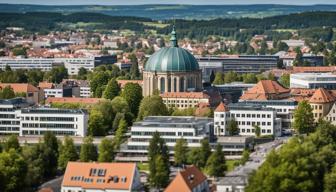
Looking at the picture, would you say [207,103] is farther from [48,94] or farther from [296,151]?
[296,151]

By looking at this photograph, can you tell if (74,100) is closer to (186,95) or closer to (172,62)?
(172,62)

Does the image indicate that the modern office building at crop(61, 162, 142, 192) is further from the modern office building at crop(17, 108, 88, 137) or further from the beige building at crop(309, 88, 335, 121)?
the beige building at crop(309, 88, 335, 121)

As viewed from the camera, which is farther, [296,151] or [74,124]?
[74,124]

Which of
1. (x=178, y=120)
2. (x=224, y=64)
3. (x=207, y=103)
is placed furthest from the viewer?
(x=224, y=64)

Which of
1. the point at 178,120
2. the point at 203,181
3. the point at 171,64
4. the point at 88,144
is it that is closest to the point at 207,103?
Answer: the point at 171,64

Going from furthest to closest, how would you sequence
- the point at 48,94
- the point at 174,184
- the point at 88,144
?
the point at 48,94 → the point at 88,144 → the point at 174,184

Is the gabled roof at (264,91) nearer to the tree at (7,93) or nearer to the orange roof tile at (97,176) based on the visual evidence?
the tree at (7,93)
